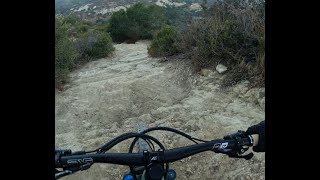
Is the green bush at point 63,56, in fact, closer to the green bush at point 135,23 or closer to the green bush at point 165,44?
the green bush at point 165,44

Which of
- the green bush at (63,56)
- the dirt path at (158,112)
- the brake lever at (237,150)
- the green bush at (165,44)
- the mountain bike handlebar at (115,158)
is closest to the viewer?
the mountain bike handlebar at (115,158)

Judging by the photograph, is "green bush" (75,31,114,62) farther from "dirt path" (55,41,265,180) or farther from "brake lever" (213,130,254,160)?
"brake lever" (213,130,254,160)

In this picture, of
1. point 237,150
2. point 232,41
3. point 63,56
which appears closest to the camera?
point 237,150

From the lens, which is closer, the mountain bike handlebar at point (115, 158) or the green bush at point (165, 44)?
the mountain bike handlebar at point (115, 158)

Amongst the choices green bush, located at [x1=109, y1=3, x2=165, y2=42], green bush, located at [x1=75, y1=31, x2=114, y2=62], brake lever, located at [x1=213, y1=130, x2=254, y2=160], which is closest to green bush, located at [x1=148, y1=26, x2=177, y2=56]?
green bush, located at [x1=75, y1=31, x2=114, y2=62]

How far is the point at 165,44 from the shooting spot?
7609mm

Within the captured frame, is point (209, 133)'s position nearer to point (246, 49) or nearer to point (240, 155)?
point (246, 49)

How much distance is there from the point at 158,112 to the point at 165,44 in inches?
107

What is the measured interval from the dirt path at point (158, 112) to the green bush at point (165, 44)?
0.53m

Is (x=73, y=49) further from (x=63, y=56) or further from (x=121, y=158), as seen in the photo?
(x=121, y=158)

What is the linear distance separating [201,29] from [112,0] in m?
27.7

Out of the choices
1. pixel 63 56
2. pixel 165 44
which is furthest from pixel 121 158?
pixel 165 44

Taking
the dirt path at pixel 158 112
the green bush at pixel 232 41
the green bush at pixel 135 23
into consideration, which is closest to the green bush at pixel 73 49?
the dirt path at pixel 158 112

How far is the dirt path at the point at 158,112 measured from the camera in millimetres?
3715
